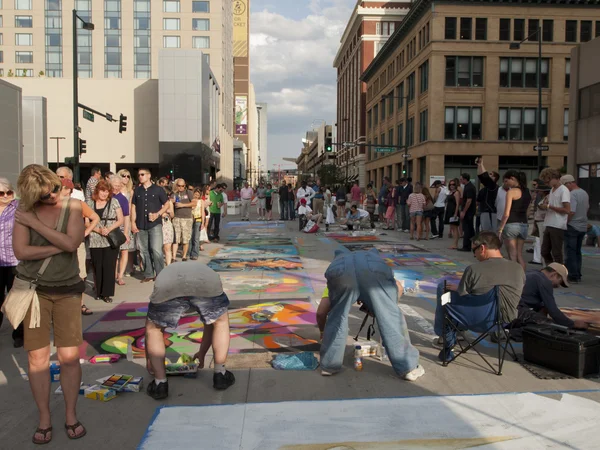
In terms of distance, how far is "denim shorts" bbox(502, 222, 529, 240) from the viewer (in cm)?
865

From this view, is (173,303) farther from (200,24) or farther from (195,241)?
(200,24)

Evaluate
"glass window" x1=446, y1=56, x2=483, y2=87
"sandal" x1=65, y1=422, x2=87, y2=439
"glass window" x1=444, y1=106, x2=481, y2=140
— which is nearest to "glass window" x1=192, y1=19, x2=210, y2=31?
"glass window" x1=446, y1=56, x2=483, y2=87

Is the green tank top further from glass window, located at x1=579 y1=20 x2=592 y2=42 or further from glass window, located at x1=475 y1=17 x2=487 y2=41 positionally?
glass window, located at x1=579 y1=20 x2=592 y2=42

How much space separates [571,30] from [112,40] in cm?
4961

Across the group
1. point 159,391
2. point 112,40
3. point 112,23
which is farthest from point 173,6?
point 159,391

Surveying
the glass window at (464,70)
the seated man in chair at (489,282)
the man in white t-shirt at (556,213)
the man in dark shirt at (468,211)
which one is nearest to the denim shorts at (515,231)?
the man in white t-shirt at (556,213)

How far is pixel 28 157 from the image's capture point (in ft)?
82.1

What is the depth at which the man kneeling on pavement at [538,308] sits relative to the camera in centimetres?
525

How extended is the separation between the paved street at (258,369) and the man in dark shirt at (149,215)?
0.67 meters

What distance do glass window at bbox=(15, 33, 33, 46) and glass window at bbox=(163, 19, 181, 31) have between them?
1740 cm

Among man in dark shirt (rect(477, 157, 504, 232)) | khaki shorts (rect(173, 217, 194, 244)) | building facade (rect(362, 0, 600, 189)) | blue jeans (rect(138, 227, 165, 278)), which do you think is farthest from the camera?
building facade (rect(362, 0, 600, 189))

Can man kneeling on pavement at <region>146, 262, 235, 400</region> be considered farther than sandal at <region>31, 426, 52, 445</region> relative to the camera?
Yes

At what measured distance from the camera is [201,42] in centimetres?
6438

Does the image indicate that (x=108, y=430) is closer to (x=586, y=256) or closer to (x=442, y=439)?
(x=442, y=439)
